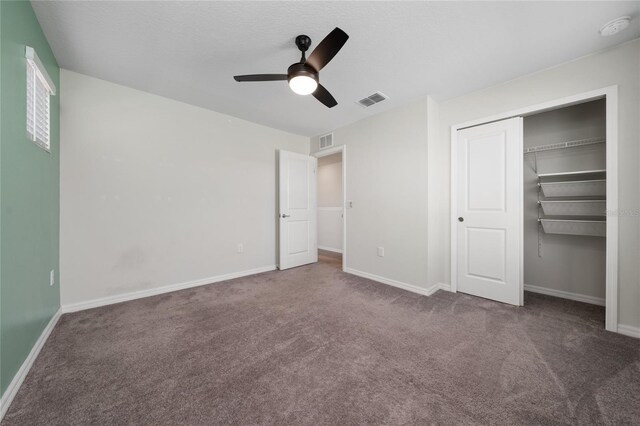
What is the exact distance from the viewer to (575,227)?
2.59 meters

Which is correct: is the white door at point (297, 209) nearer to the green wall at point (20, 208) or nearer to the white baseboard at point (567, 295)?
the green wall at point (20, 208)

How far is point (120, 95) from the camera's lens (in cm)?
267

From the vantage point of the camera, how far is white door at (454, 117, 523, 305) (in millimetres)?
2543

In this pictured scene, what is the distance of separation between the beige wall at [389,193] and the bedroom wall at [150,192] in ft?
5.02

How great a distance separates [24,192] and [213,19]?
181 cm

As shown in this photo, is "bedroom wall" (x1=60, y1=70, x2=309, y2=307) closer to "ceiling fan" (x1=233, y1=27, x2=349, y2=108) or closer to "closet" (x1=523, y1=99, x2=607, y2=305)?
"ceiling fan" (x1=233, y1=27, x2=349, y2=108)

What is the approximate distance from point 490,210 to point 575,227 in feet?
2.92

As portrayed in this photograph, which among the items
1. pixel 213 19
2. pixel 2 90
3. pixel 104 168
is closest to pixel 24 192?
pixel 2 90

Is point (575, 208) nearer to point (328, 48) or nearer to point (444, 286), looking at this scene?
point (444, 286)

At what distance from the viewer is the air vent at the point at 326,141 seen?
415 centimetres

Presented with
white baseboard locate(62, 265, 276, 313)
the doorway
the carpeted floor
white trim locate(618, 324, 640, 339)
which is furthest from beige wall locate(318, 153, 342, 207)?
white trim locate(618, 324, 640, 339)

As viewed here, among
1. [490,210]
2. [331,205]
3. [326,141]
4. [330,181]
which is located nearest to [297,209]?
[326,141]

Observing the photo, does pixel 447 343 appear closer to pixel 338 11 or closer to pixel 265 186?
pixel 338 11

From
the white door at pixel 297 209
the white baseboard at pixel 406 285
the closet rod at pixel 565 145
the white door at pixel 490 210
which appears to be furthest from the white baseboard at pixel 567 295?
the white door at pixel 297 209
